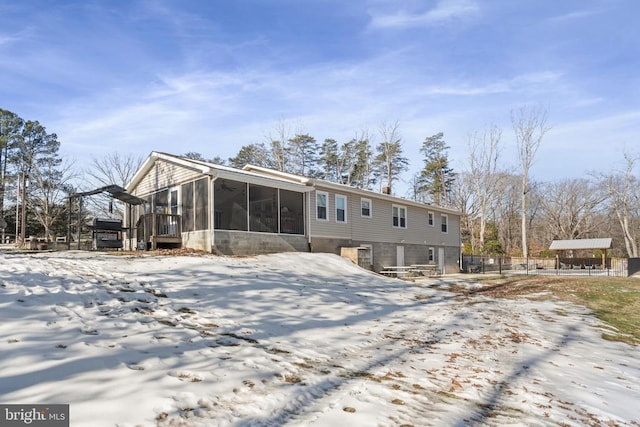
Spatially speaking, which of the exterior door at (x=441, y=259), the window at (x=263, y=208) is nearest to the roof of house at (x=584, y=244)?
the exterior door at (x=441, y=259)

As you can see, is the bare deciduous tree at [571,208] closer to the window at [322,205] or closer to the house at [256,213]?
the house at [256,213]

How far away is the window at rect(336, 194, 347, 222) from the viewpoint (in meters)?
18.5

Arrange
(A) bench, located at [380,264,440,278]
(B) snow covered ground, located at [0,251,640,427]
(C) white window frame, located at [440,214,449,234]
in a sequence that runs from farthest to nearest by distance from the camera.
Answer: (C) white window frame, located at [440,214,449,234] → (A) bench, located at [380,264,440,278] → (B) snow covered ground, located at [0,251,640,427]

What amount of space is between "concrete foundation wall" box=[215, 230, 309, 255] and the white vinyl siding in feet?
8.21

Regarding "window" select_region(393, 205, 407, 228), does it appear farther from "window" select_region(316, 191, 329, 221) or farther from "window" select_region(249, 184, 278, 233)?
"window" select_region(249, 184, 278, 233)

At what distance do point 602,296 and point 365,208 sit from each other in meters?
10.3

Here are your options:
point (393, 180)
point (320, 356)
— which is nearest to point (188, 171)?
point (320, 356)

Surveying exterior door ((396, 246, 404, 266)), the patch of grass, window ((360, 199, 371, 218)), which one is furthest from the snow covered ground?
exterior door ((396, 246, 404, 266))

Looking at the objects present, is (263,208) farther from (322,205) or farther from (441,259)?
(441,259)

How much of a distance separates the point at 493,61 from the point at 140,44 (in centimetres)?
1468

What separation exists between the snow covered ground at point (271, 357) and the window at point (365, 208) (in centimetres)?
1068

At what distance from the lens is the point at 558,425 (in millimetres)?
3637

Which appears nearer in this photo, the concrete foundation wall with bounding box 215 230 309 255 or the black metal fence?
the concrete foundation wall with bounding box 215 230 309 255

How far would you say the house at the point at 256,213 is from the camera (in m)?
14.4
